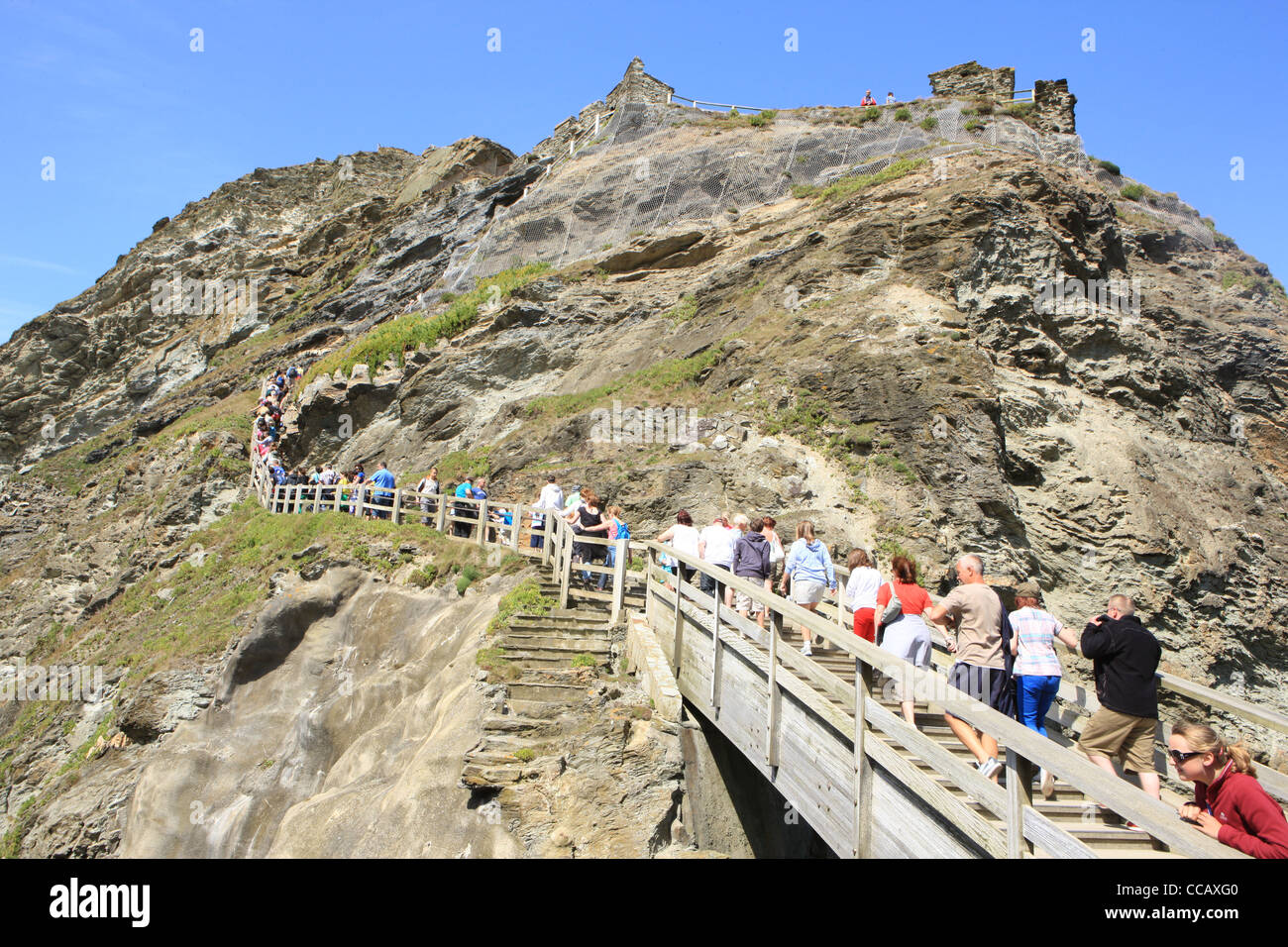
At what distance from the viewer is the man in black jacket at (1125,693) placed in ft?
17.5

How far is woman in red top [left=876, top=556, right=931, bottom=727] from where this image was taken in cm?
623

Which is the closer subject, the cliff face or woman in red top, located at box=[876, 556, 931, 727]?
woman in red top, located at box=[876, 556, 931, 727]

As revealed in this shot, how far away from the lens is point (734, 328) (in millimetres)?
20375

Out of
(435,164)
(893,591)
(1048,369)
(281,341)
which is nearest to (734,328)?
(1048,369)

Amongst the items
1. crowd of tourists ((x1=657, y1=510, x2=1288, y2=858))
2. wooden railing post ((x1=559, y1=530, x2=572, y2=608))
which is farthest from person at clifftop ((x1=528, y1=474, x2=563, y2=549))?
crowd of tourists ((x1=657, y1=510, x2=1288, y2=858))

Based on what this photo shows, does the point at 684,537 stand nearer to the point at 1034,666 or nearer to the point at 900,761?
the point at 1034,666

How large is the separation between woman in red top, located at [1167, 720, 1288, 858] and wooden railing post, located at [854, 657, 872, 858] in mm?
1828

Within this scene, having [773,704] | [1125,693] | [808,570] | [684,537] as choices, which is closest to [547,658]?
[684,537]

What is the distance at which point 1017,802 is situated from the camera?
12.4 feet

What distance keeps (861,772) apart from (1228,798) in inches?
82.6

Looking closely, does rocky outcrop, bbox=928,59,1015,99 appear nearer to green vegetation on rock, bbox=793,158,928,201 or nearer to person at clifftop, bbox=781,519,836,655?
green vegetation on rock, bbox=793,158,928,201

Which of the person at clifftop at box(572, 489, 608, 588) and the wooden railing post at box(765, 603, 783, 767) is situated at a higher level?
the person at clifftop at box(572, 489, 608, 588)

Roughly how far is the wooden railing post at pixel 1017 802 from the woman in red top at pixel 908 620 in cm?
211

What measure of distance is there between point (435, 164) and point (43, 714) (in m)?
41.4
